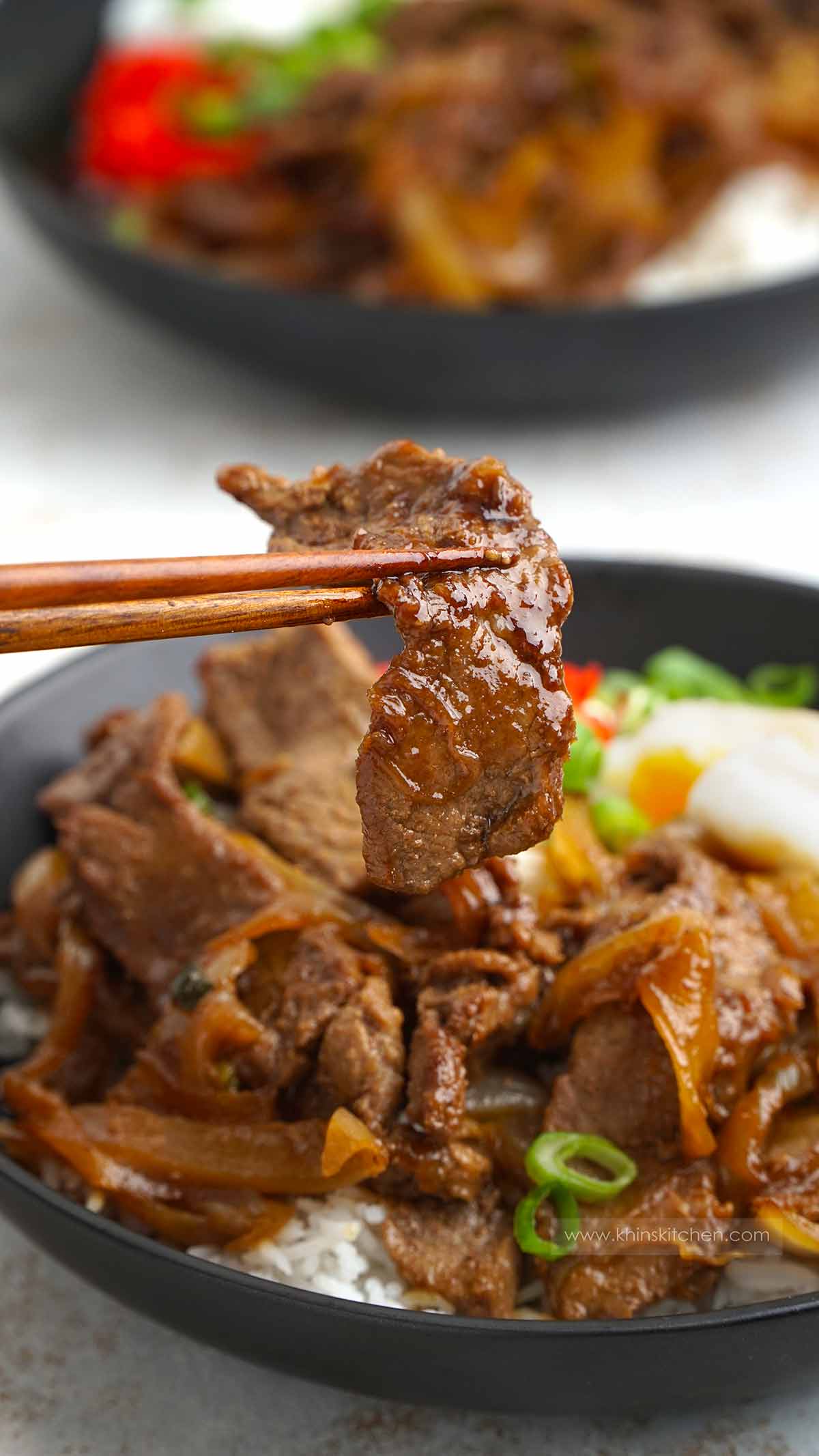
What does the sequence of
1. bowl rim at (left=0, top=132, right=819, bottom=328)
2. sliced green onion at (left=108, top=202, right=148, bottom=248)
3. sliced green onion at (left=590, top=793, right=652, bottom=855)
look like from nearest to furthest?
sliced green onion at (left=590, top=793, right=652, bottom=855) → bowl rim at (left=0, top=132, right=819, bottom=328) → sliced green onion at (left=108, top=202, right=148, bottom=248)

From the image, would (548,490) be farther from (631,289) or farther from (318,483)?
(318,483)

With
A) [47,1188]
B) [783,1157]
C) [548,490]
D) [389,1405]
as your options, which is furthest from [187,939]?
[548,490]

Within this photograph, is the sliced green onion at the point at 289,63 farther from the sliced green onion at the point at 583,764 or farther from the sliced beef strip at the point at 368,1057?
the sliced beef strip at the point at 368,1057

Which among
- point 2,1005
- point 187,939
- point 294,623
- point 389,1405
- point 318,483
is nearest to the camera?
point 294,623

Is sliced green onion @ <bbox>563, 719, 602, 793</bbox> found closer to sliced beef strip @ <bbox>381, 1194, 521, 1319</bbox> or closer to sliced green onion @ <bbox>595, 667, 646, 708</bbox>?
sliced green onion @ <bbox>595, 667, 646, 708</bbox>

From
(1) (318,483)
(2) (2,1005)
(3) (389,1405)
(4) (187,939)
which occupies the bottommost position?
(3) (389,1405)

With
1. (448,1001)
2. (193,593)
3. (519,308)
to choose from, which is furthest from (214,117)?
(193,593)

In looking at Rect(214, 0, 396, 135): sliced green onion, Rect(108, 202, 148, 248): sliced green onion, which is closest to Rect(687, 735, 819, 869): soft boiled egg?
Rect(108, 202, 148, 248): sliced green onion

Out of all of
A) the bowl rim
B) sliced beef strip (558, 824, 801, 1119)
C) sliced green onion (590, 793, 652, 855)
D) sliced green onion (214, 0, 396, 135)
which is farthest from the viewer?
sliced green onion (214, 0, 396, 135)
